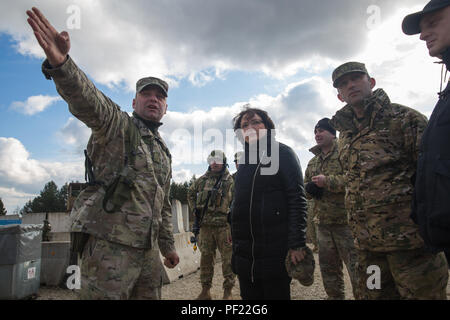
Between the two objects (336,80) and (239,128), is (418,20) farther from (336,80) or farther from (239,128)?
(239,128)

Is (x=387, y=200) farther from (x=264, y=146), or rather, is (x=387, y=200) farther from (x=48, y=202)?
(x=48, y=202)

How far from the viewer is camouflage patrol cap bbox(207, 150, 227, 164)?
639 cm

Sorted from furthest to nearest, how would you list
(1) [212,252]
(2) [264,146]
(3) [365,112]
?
(1) [212,252], (2) [264,146], (3) [365,112]

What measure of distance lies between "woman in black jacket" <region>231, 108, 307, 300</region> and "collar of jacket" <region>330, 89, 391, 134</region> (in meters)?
0.64

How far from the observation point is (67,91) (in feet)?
5.86

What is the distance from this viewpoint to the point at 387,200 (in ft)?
7.48

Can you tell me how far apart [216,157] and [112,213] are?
4367 mm

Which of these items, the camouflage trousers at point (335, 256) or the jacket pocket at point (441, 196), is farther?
the camouflage trousers at point (335, 256)

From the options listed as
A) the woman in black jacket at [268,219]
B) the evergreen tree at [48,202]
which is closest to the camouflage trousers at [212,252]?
the woman in black jacket at [268,219]

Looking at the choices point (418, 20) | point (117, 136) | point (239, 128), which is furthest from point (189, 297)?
point (418, 20)

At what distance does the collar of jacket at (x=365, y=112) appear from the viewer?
2568 millimetres

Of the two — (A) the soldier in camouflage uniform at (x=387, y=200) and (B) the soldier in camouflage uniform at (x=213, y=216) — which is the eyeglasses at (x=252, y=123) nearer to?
(A) the soldier in camouflage uniform at (x=387, y=200)

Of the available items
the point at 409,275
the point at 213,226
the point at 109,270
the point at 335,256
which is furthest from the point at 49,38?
the point at 213,226
